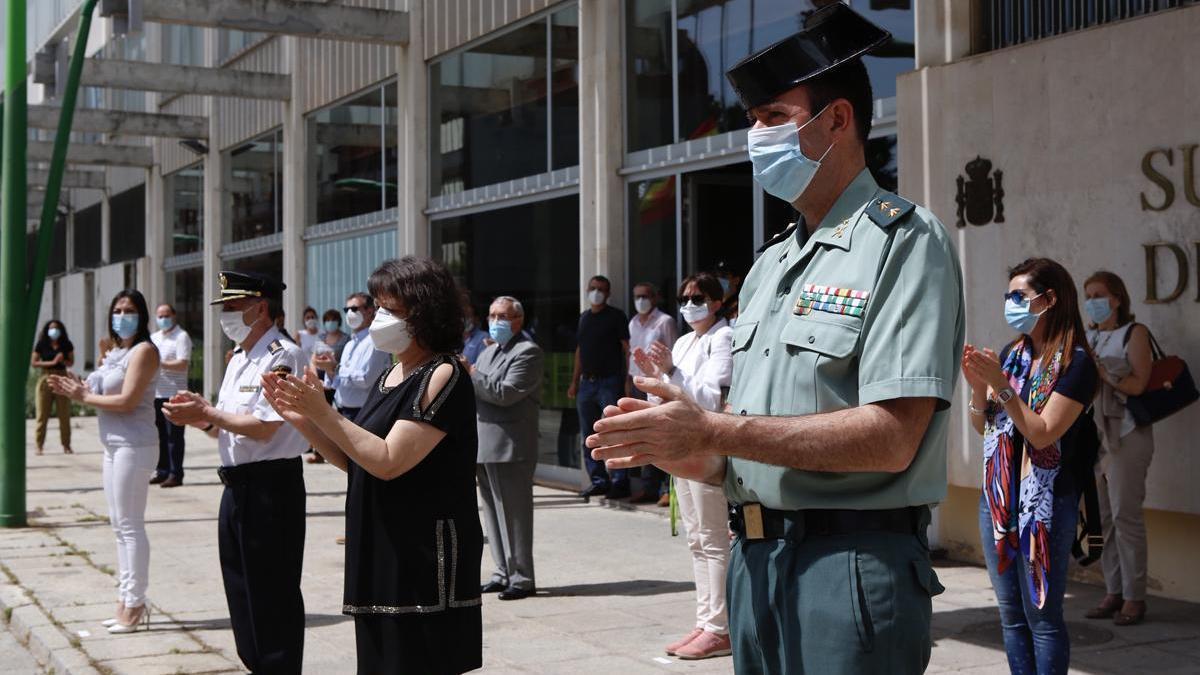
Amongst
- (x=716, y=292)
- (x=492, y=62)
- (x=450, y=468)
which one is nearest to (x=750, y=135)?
(x=450, y=468)

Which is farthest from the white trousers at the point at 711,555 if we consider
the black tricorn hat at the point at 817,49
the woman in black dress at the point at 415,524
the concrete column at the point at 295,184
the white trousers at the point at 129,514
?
the concrete column at the point at 295,184

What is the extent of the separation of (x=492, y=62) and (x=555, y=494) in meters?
5.03

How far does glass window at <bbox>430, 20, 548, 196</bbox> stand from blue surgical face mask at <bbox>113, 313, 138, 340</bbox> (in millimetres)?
6792

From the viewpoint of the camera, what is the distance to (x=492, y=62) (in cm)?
1476

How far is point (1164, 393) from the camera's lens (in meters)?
6.98

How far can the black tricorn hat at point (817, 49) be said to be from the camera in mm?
2557

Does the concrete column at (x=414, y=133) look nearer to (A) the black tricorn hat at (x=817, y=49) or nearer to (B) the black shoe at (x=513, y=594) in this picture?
(B) the black shoe at (x=513, y=594)

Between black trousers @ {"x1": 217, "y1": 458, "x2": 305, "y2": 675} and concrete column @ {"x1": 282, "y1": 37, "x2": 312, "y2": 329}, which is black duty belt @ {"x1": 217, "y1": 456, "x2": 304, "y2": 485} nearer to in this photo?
black trousers @ {"x1": 217, "y1": 458, "x2": 305, "y2": 675}

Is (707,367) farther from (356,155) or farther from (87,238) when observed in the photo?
(87,238)

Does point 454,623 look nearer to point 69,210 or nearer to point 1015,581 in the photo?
point 1015,581

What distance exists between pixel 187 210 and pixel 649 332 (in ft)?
59.0

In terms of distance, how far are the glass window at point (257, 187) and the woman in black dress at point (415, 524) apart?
716 inches

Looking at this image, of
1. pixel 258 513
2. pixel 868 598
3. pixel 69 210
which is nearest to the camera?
pixel 868 598

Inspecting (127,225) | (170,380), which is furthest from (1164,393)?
(127,225)
